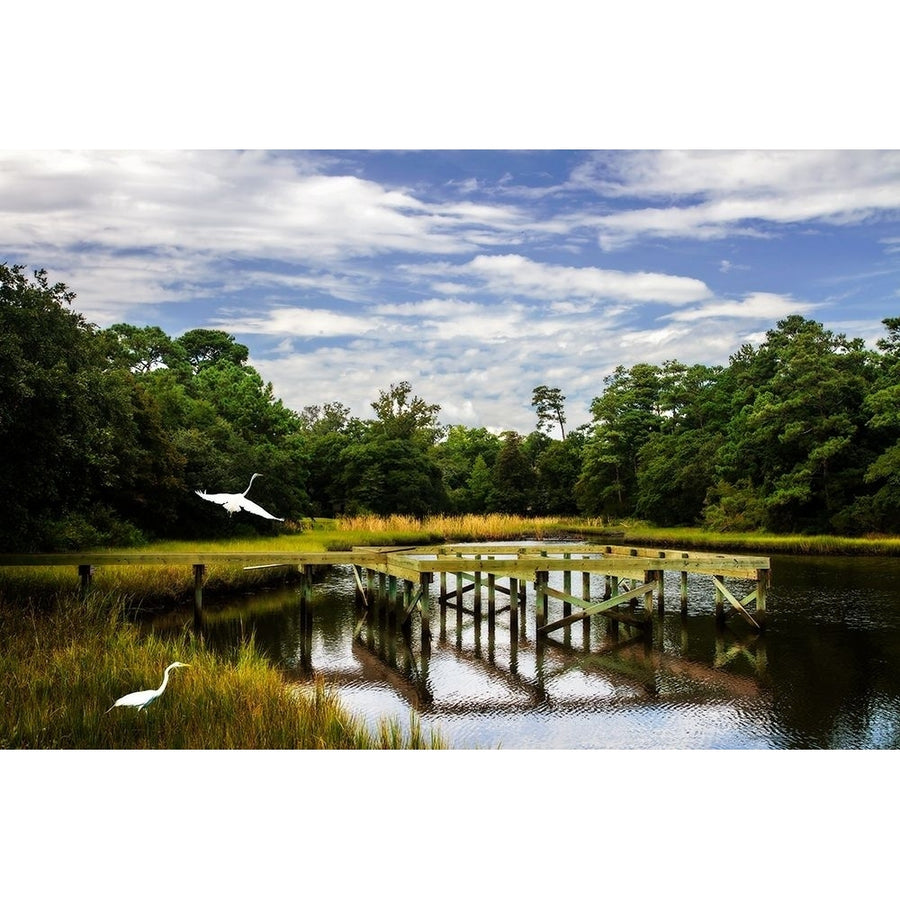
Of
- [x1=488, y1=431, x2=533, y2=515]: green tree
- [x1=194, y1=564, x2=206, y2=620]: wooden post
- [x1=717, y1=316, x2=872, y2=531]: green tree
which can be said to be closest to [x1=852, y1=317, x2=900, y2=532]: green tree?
[x1=717, y1=316, x2=872, y2=531]: green tree

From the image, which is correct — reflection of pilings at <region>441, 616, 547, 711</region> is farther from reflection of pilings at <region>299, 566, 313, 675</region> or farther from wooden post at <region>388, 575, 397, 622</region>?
reflection of pilings at <region>299, 566, 313, 675</region>

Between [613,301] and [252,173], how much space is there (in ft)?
20.1

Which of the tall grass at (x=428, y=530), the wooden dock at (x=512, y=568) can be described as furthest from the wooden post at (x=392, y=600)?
the tall grass at (x=428, y=530)

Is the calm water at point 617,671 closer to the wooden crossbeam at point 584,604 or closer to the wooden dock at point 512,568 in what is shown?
the wooden crossbeam at point 584,604

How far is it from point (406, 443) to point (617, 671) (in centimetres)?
2085

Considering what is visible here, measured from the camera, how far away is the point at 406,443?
97.2ft

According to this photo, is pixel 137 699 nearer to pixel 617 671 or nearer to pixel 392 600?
pixel 617 671

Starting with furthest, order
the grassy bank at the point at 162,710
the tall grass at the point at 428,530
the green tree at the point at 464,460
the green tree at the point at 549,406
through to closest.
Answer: the green tree at the point at 549,406 < the green tree at the point at 464,460 < the tall grass at the point at 428,530 < the grassy bank at the point at 162,710

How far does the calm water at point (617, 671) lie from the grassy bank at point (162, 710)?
83 cm

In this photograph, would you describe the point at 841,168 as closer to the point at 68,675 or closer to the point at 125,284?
the point at 125,284

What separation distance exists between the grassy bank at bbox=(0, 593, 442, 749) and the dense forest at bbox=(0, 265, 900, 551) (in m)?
2.76

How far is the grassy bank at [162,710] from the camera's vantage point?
19.4 feet

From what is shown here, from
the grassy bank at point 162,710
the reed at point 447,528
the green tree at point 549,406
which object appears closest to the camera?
the grassy bank at point 162,710

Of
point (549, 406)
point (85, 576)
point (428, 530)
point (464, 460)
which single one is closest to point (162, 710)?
point (85, 576)
